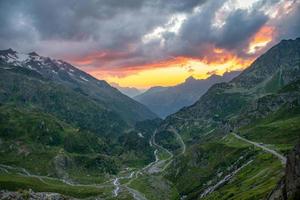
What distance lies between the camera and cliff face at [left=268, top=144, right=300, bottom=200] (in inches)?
2581

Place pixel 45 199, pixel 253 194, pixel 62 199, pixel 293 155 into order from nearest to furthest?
pixel 293 155 < pixel 253 194 < pixel 45 199 < pixel 62 199

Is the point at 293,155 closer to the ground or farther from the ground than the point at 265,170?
farther from the ground

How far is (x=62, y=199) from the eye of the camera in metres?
Answer: 153

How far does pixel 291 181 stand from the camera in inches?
2677

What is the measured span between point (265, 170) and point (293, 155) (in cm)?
12055

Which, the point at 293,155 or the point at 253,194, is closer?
the point at 293,155

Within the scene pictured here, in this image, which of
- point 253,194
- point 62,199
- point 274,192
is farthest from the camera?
point 62,199

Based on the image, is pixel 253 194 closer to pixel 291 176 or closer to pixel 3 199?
pixel 291 176

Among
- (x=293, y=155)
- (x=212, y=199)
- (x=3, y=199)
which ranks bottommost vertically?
(x=212, y=199)

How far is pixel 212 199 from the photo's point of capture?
18375 centimetres

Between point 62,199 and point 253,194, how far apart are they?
68.6 m

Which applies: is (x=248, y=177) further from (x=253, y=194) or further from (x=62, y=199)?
(x=62, y=199)

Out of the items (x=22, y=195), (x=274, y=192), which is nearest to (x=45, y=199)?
(x=22, y=195)

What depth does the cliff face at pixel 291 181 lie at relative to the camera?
6555cm
